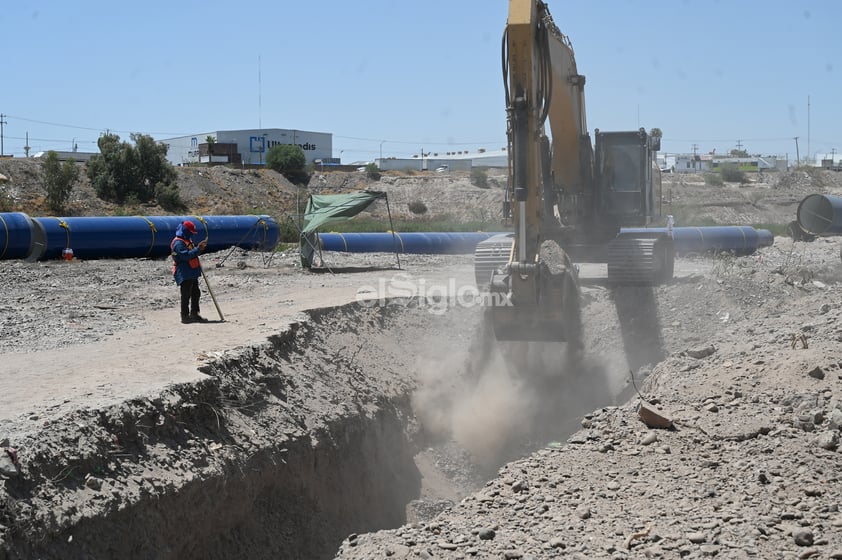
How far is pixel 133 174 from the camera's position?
158ft

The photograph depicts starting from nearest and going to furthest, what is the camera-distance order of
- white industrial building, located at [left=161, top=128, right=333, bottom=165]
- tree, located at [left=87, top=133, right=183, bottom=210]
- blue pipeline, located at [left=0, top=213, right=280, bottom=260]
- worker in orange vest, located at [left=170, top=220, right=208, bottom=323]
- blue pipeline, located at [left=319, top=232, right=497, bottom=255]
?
worker in orange vest, located at [left=170, top=220, right=208, bottom=323], blue pipeline, located at [left=0, top=213, right=280, bottom=260], blue pipeline, located at [left=319, top=232, right=497, bottom=255], tree, located at [left=87, top=133, right=183, bottom=210], white industrial building, located at [left=161, top=128, right=333, bottom=165]

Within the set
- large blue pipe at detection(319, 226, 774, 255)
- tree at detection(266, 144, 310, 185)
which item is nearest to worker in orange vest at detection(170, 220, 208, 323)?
large blue pipe at detection(319, 226, 774, 255)

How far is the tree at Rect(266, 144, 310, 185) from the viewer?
6259cm

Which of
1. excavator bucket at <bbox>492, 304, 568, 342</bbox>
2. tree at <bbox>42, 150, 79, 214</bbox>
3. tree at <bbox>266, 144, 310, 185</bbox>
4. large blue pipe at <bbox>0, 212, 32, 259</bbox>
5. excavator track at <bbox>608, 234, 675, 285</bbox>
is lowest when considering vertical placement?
excavator bucket at <bbox>492, 304, 568, 342</bbox>

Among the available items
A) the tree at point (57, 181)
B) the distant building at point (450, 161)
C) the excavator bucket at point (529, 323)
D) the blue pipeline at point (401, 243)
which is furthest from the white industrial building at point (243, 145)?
the excavator bucket at point (529, 323)

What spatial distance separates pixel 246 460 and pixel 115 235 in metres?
17.3

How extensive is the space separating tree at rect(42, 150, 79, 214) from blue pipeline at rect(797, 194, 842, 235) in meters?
33.5

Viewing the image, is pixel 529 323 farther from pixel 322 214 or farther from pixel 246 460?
pixel 322 214

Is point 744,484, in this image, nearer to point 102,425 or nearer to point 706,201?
point 102,425

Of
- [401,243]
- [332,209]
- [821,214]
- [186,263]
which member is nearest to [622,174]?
[186,263]

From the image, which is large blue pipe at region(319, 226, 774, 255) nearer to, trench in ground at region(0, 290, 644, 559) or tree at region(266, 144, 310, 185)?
trench in ground at region(0, 290, 644, 559)

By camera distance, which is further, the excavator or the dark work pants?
the dark work pants

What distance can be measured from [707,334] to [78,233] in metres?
17.6

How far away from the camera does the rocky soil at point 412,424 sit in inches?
272
